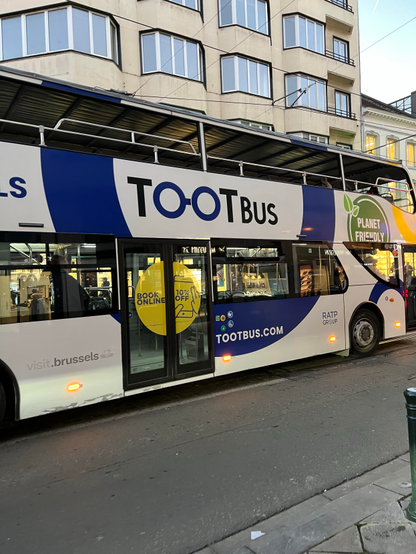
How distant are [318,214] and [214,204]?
244 centimetres

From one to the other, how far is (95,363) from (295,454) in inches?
104

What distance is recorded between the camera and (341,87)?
21.9 meters

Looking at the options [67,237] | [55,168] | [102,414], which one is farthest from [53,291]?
[102,414]

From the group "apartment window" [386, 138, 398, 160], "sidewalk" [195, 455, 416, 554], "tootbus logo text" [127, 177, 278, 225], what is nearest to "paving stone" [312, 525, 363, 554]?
"sidewalk" [195, 455, 416, 554]

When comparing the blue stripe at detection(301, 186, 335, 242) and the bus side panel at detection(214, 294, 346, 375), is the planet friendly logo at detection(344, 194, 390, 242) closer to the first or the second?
the blue stripe at detection(301, 186, 335, 242)

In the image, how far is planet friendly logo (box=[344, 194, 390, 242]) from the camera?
811 cm

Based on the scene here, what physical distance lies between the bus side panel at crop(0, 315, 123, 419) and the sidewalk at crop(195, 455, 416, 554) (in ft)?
9.13

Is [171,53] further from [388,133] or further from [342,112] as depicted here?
[388,133]

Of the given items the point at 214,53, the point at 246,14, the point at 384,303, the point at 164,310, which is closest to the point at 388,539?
the point at 164,310

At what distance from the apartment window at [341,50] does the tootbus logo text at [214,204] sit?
19.4 metres

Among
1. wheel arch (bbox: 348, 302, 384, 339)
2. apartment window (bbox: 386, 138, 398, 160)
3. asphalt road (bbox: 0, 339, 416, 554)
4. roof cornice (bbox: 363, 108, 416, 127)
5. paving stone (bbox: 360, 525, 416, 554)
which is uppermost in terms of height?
roof cornice (bbox: 363, 108, 416, 127)

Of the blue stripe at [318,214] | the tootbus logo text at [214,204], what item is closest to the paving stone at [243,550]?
the tootbus logo text at [214,204]

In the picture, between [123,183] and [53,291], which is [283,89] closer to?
[123,183]

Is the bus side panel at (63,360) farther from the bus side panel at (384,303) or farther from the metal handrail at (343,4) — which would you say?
the metal handrail at (343,4)
